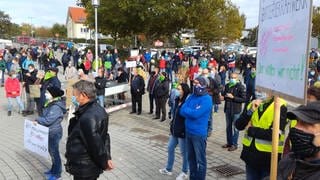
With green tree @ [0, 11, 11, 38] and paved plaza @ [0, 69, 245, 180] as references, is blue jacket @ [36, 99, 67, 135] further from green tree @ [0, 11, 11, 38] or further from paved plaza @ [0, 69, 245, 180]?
green tree @ [0, 11, 11, 38]

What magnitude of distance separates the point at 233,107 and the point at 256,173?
417 cm

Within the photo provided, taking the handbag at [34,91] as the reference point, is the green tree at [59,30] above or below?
above

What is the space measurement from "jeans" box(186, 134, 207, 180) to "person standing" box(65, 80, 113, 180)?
69.2 inches

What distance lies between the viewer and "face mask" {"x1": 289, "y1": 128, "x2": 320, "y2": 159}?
106 inches

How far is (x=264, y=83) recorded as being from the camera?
160 inches

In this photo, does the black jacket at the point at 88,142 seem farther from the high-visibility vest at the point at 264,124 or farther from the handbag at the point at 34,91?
the handbag at the point at 34,91

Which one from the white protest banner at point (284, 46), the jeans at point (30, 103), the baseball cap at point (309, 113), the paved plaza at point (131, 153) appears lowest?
the paved plaza at point (131, 153)

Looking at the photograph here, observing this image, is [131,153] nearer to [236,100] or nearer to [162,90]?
[236,100]

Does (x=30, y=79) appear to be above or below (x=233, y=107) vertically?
above

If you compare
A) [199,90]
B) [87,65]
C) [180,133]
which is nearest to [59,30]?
[87,65]

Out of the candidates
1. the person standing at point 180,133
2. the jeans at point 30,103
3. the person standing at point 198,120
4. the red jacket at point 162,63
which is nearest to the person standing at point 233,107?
the person standing at point 180,133

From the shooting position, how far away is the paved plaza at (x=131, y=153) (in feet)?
25.5

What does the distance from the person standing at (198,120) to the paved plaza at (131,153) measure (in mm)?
1136

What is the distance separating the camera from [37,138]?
7262 millimetres
